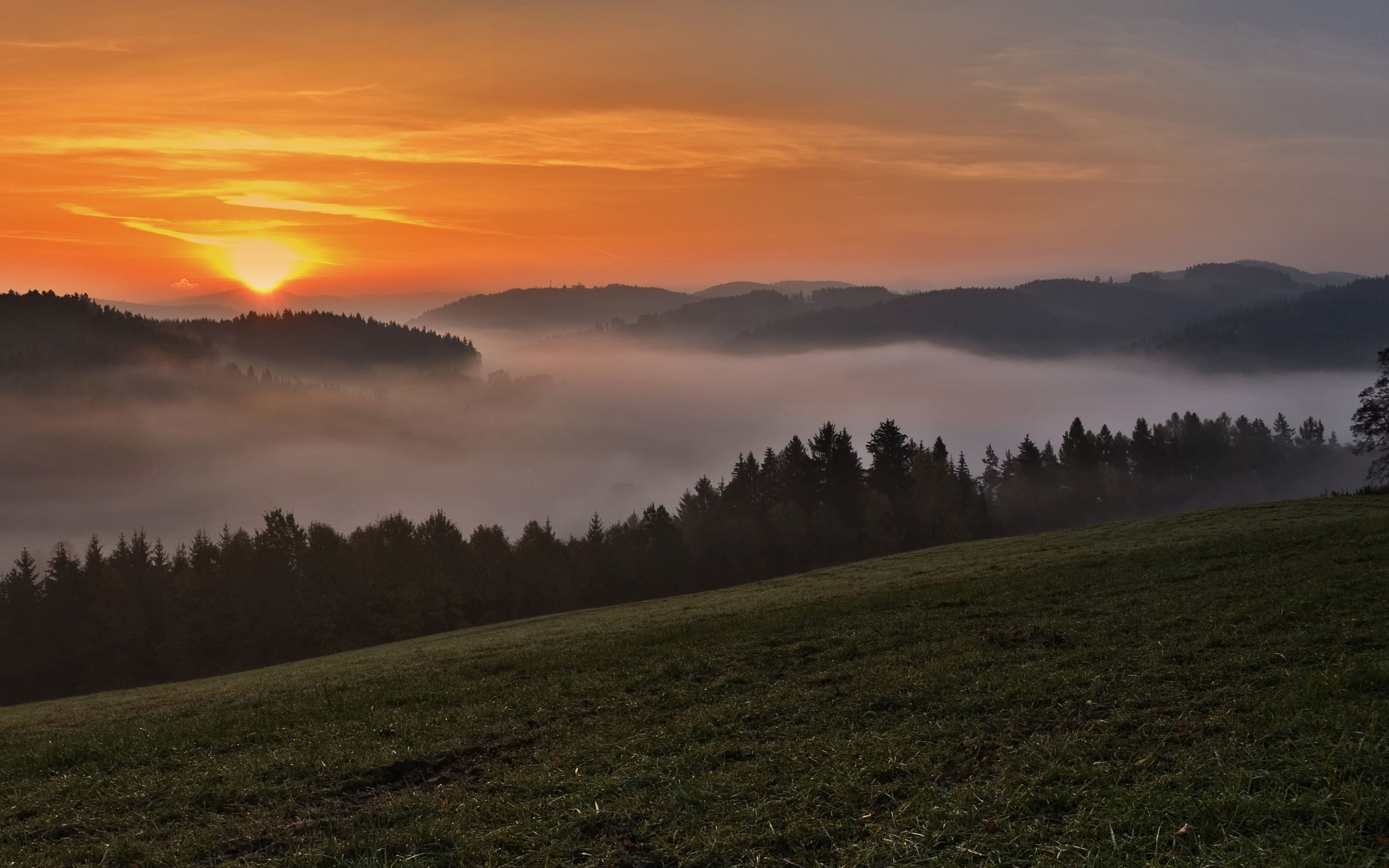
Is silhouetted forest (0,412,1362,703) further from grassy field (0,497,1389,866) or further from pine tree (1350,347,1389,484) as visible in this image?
grassy field (0,497,1389,866)

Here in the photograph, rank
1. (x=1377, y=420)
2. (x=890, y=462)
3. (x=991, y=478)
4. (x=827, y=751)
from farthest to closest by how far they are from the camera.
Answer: (x=991, y=478)
(x=890, y=462)
(x=1377, y=420)
(x=827, y=751)

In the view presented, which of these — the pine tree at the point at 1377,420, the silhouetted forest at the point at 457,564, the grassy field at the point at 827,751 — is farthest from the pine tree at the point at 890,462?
the grassy field at the point at 827,751

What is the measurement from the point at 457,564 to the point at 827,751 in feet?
306

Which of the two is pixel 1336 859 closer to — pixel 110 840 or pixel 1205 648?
pixel 1205 648

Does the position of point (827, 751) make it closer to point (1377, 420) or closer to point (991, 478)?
point (1377, 420)

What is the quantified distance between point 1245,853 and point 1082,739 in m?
3.04

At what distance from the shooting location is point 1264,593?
59.4 ft

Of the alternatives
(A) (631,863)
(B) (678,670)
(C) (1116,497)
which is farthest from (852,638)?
(C) (1116,497)

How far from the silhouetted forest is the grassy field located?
7391cm

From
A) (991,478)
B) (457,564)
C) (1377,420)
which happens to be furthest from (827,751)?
(991,478)

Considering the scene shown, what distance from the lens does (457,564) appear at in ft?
327

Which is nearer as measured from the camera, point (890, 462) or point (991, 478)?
point (890, 462)

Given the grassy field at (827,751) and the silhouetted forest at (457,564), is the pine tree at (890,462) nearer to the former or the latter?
the silhouetted forest at (457,564)

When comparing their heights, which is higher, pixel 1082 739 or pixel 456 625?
pixel 1082 739
